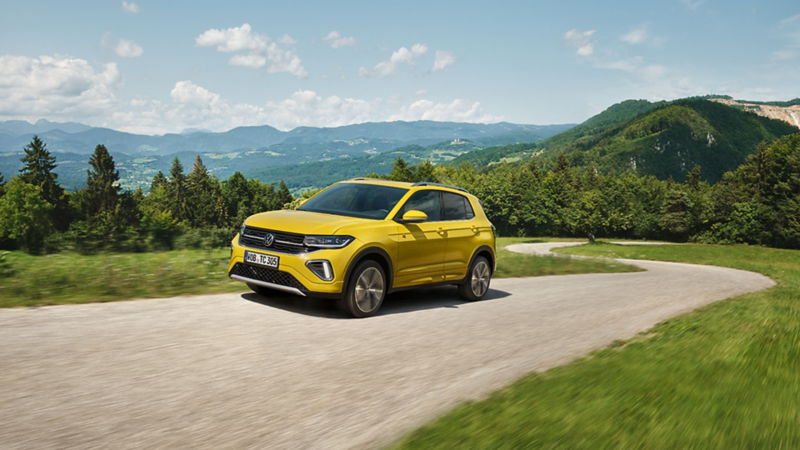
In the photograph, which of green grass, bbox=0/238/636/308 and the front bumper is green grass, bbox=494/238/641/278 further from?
the front bumper

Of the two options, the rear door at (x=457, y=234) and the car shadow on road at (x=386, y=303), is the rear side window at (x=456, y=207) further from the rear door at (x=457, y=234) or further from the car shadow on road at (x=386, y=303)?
the car shadow on road at (x=386, y=303)

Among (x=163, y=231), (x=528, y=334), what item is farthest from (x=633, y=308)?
(x=163, y=231)

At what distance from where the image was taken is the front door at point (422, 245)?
27.6 feet

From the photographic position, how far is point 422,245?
8.72 meters

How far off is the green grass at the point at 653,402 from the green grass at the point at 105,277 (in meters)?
6.05

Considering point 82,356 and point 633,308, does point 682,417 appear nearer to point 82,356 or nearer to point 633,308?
point 82,356

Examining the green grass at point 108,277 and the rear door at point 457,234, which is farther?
the rear door at point 457,234

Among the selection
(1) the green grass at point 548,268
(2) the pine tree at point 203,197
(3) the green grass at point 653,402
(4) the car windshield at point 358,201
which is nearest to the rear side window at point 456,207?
(4) the car windshield at point 358,201

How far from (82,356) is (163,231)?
9.35 metres

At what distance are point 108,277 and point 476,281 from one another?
627 cm

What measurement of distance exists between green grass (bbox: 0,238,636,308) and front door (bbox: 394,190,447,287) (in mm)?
3020

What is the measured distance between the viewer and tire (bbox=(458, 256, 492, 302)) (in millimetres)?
10016

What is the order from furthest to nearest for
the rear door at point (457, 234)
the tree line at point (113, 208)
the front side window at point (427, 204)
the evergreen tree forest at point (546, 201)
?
the evergreen tree forest at point (546, 201) < the tree line at point (113, 208) < the rear door at point (457, 234) < the front side window at point (427, 204)

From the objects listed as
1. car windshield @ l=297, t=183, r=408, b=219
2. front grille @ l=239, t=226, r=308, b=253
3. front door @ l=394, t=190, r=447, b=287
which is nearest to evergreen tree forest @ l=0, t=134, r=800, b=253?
car windshield @ l=297, t=183, r=408, b=219
